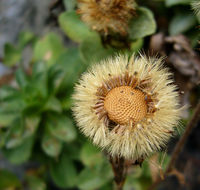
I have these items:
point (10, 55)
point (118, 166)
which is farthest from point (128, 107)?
point (10, 55)

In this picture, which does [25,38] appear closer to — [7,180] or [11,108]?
[11,108]

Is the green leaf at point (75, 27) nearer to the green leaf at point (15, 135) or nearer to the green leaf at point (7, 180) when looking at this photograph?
the green leaf at point (15, 135)

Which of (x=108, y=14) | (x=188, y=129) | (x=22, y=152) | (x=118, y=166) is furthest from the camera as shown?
(x=22, y=152)

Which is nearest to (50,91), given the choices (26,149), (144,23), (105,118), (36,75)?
(36,75)

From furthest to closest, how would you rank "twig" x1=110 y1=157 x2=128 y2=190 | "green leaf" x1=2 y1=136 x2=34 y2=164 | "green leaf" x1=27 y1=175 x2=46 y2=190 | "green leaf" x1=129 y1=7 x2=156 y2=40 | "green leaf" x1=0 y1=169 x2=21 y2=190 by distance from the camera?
"green leaf" x1=0 y1=169 x2=21 y2=190, "green leaf" x1=27 y1=175 x2=46 y2=190, "green leaf" x1=2 y1=136 x2=34 y2=164, "green leaf" x1=129 y1=7 x2=156 y2=40, "twig" x1=110 y1=157 x2=128 y2=190

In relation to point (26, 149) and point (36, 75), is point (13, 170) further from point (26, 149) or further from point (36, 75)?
point (36, 75)

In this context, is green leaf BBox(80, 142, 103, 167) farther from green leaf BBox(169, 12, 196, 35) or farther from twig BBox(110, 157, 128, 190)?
green leaf BBox(169, 12, 196, 35)

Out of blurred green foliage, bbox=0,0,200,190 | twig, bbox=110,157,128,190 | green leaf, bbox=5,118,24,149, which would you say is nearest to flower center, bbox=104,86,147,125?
twig, bbox=110,157,128,190

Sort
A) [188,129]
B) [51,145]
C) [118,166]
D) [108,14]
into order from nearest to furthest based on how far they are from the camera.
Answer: [118,166] → [188,129] → [108,14] → [51,145]
